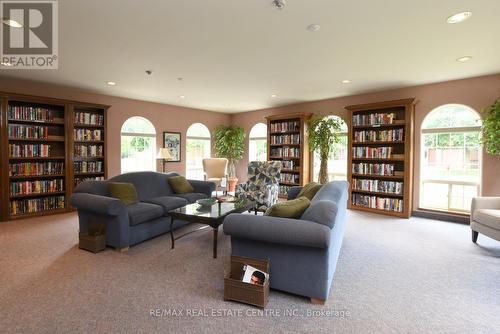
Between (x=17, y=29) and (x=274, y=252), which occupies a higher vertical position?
(x=17, y=29)

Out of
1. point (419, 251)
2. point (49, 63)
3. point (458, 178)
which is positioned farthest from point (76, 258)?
point (458, 178)

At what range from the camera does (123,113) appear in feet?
20.1

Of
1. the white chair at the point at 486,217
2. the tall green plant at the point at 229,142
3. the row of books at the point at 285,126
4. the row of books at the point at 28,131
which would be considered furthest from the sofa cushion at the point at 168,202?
the white chair at the point at 486,217

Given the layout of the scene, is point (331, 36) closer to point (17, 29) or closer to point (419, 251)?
point (419, 251)

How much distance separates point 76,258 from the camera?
302 centimetres

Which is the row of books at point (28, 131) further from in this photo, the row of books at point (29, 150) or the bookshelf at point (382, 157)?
the bookshelf at point (382, 157)

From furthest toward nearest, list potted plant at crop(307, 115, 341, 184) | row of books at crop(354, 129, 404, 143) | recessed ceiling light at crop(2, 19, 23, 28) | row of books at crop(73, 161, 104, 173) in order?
potted plant at crop(307, 115, 341, 184)
row of books at crop(73, 161, 104, 173)
row of books at crop(354, 129, 404, 143)
recessed ceiling light at crop(2, 19, 23, 28)

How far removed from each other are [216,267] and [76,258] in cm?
166

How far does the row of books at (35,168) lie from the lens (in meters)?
4.70

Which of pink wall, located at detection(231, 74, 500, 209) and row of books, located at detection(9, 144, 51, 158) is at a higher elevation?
pink wall, located at detection(231, 74, 500, 209)

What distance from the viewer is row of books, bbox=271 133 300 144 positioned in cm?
665

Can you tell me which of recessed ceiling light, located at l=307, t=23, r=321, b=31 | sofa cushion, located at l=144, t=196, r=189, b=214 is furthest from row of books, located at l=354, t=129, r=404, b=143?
sofa cushion, located at l=144, t=196, r=189, b=214

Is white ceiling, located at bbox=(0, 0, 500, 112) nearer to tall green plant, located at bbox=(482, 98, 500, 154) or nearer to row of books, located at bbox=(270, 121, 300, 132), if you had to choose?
tall green plant, located at bbox=(482, 98, 500, 154)

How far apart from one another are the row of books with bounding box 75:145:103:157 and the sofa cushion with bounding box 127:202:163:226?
105 inches
